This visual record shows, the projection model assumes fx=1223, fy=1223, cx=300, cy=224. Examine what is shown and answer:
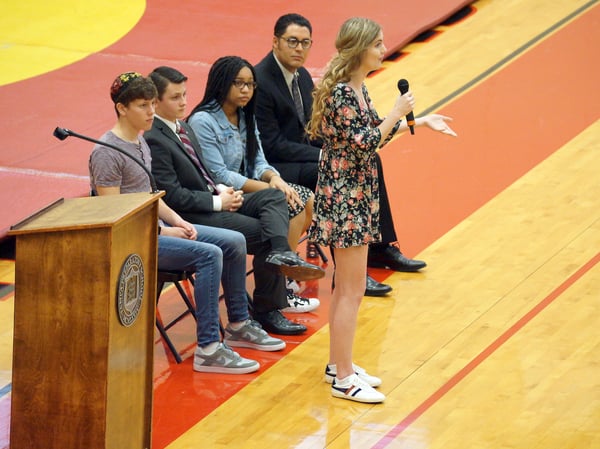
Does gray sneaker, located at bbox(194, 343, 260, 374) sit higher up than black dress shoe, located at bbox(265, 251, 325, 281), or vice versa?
black dress shoe, located at bbox(265, 251, 325, 281)

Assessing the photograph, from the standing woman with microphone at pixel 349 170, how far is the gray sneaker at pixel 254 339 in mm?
492

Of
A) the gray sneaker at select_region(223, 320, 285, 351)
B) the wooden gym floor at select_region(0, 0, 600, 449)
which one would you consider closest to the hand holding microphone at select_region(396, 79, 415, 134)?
the wooden gym floor at select_region(0, 0, 600, 449)

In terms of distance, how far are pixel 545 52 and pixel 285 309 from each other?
4.52 metres

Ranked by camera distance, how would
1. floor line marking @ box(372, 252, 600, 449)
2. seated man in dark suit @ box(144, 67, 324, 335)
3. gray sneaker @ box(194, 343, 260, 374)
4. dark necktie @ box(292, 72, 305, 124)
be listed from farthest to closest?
dark necktie @ box(292, 72, 305, 124) < seated man in dark suit @ box(144, 67, 324, 335) < gray sneaker @ box(194, 343, 260, 374) < floor line marking @ box(372, 252, 600, 449)

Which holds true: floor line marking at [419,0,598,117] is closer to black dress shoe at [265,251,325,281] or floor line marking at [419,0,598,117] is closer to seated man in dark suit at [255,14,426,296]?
seated man in dark suit at [255,14,426,296]

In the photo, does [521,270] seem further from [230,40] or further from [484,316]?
[230,40]

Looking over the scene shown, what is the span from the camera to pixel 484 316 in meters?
6.12

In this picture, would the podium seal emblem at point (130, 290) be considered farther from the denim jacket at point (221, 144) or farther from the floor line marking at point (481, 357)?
the denim jacket at point (221, 144)

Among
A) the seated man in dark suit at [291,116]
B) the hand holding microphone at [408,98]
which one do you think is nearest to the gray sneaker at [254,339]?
Answer: the seated man in dark suit at [291,116]

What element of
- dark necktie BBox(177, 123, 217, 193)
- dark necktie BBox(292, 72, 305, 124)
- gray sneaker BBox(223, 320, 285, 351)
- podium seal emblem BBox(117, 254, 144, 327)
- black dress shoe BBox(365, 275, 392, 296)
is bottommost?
gray sneaker BBox(223, 320, 285, 351)

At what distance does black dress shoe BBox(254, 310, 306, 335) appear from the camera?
19.8 ft

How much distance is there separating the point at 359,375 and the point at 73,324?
5.43ft

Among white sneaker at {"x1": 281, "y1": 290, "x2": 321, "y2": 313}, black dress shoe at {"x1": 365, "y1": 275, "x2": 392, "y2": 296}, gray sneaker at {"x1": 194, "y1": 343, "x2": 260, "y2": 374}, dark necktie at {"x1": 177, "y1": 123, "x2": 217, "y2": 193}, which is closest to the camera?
gray sneaker at {"x1": 194, "y1": 343, "x2": 260, "y2": 374}

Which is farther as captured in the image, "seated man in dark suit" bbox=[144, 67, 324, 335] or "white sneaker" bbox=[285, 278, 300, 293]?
"white sneaker" bbox=[285, 278, 300, 293]
